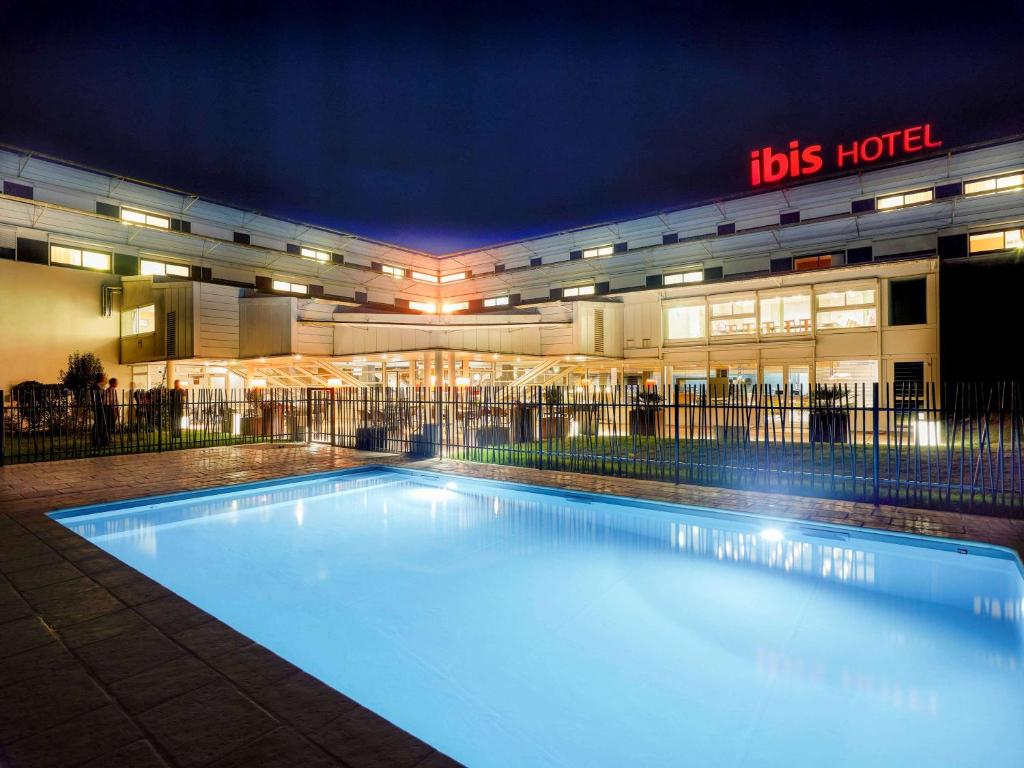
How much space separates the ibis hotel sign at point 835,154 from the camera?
1972cm

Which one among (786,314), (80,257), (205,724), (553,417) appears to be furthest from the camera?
(80,257)

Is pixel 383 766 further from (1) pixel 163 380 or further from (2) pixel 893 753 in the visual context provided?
(1) pixel 163 380

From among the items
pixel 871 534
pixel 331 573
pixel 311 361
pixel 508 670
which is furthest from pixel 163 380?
pixel 871 534

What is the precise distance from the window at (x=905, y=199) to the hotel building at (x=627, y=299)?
6cm

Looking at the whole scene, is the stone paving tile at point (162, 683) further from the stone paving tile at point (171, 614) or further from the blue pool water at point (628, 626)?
the blue pool water at point (628, 626)

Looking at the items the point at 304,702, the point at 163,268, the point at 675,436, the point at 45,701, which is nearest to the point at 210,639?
the point at 45,701

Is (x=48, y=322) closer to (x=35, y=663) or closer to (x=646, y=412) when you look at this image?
(x=646, y=412)

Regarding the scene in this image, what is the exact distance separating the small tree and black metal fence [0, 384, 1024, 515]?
923 millimetres

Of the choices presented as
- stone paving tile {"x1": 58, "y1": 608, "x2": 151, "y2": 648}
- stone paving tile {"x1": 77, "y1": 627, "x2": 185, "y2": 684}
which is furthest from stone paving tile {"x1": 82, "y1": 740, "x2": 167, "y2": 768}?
stone paving tile {"x1": 58, "y1": 608, "x2": 151, "y2": 648}

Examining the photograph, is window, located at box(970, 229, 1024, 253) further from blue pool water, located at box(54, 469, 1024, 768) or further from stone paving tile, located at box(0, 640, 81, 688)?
stone paving tile, located at box(0, 640, 81, 688)

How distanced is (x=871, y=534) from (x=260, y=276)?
2799cm

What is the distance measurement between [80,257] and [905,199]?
33.4m

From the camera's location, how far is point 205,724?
101 inches

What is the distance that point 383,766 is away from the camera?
224 cm
